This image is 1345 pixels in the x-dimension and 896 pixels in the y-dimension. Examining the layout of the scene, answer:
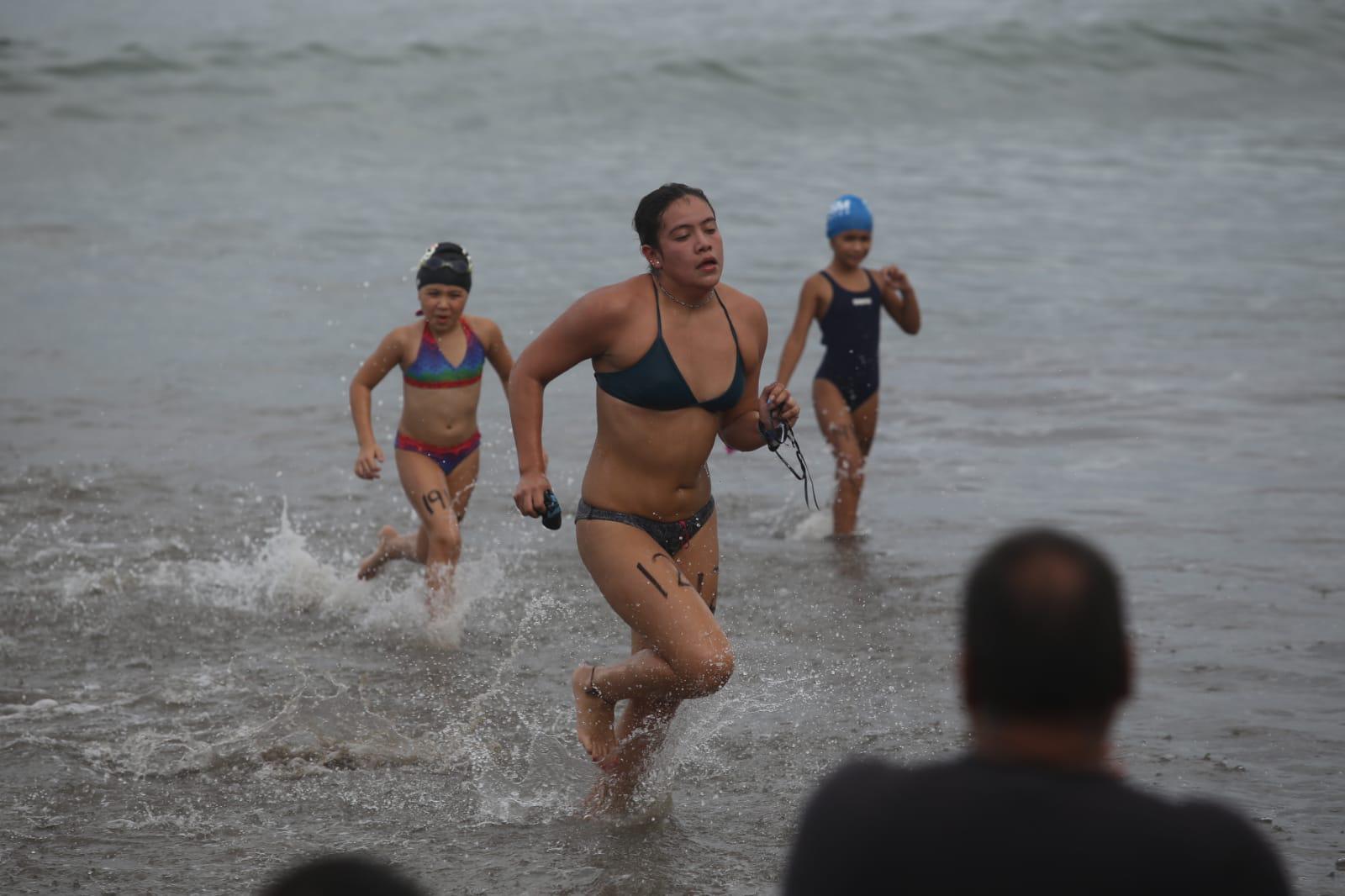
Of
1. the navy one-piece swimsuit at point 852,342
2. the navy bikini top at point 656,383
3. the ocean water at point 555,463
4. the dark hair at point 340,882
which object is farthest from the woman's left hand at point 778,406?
the navy one-piece swimsuit at point 852,342

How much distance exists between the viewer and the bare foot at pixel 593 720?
17.4ft

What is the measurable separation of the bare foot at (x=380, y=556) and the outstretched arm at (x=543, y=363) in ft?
9.74

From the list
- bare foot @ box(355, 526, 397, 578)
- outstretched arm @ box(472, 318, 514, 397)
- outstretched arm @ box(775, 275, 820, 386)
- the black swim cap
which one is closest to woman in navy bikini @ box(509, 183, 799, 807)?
the black swim cap

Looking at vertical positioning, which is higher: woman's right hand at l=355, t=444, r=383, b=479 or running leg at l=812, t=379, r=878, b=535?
woman's right hand at l=355, t=444, r=383, b=479

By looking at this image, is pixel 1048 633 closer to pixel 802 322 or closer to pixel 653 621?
pixel 653 621

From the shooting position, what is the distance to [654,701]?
5.27 metres

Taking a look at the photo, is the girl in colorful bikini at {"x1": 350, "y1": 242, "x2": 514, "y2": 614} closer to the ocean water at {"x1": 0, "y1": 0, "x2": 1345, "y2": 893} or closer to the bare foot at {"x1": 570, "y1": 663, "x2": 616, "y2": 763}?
the ocean water at {"x1": 0, "y1": 0, "x2": 1345, "y2": 893}

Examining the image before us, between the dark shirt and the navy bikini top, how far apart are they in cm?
312

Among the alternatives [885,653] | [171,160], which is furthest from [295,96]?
[885,653]

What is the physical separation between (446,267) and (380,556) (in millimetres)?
1500

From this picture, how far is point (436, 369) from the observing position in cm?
775

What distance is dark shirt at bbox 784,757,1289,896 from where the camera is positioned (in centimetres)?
189

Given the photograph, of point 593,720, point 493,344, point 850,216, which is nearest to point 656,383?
point 593,720

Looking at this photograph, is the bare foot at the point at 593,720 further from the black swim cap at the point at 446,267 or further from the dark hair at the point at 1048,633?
the dark hair at the point at 1048,633
